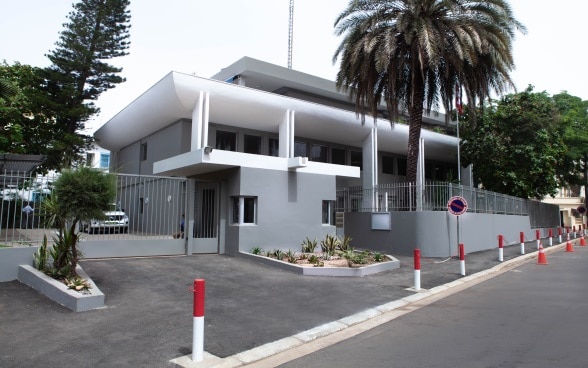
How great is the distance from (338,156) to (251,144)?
619 centimetres

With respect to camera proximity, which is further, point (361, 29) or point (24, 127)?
point (24, 127)

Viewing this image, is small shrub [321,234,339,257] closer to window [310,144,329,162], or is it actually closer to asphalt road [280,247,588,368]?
asphalt road [280,247,588,368]

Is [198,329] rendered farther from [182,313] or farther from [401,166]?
[401,166]

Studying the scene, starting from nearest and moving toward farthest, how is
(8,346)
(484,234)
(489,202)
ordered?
(8,346)
(484,234)
(489,202)

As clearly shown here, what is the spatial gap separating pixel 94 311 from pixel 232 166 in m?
8.17

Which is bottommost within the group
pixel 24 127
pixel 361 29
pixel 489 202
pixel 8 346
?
pixel 8 346

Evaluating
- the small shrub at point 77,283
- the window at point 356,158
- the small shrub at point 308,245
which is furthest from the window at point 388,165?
the small shrub at point 77,283

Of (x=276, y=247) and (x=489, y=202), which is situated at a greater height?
(x=489, y=202)

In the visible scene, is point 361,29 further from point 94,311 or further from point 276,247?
point 94,311

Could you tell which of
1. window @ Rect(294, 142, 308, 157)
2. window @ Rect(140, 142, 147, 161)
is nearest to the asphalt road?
window @ Rect(294, 142, 308, 157)

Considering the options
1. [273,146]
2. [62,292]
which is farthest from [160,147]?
[62,292]

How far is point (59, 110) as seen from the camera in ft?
87.4

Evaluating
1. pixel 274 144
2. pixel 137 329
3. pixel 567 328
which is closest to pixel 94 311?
pixel 137 329

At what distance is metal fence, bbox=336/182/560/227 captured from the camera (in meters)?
18.2
